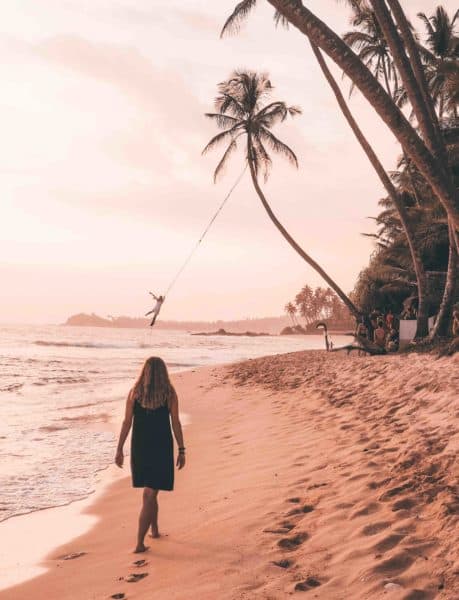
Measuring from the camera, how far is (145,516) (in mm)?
4414

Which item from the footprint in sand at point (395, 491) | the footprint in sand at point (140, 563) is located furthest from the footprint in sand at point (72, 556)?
the footprint in sand at point (395, 491)

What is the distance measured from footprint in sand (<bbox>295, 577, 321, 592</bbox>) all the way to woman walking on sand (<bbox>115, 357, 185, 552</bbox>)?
1.45 metres

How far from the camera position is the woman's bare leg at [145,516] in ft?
14.3

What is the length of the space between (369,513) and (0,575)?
299 cm

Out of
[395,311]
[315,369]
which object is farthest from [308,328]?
[315,369]

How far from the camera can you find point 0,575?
4.20m

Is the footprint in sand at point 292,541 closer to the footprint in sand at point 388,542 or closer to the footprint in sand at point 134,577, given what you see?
the footprint in sand at point 388,542

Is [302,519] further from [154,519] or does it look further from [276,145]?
[276,145]

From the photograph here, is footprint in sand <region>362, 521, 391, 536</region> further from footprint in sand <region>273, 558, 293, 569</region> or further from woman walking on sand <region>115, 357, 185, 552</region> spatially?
woman walking on sand <region>115, 357, 185, 552</region>

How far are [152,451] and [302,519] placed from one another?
4.51 feet

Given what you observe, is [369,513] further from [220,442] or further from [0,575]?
[220,442]

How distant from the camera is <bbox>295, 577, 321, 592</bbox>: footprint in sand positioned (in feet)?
10.7

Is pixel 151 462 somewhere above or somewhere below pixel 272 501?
above

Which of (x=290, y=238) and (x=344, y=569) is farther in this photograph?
(x=290, y=238)
